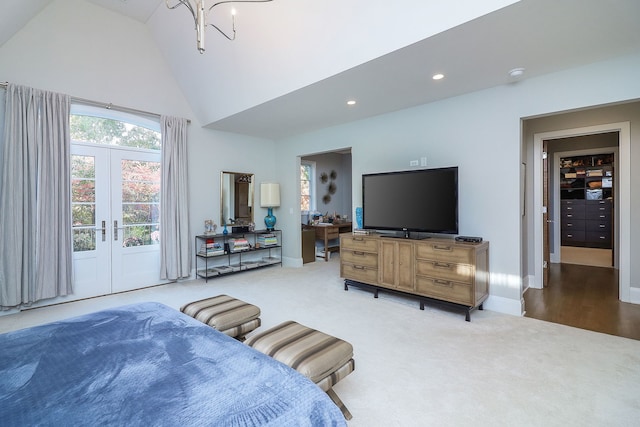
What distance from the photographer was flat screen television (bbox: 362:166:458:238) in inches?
138

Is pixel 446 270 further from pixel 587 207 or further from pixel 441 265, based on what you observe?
pixel 587 207

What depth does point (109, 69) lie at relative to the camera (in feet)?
13.6

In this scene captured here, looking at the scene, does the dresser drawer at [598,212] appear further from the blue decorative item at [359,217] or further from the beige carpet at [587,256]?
the blue decorative item at [359,217]

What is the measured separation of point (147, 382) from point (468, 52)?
129 inches

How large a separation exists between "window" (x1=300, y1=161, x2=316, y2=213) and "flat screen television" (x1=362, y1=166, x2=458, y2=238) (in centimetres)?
363

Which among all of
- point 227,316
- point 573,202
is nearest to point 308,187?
point 227,316

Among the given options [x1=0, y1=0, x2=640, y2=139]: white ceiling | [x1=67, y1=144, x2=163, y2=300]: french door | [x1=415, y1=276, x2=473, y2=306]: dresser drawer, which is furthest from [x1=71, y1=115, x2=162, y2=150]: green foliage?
[x1=415, y1=276, x2=473, y2=306]: dresser drawer

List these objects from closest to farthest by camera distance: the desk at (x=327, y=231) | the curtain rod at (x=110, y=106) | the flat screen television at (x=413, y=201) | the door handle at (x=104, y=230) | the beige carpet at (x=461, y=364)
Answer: the beige carpet at (x=461, y=364) < the flat screen television at (x=413, y=201) < the curtain rod at (x=110, y=106) < the door handle at (x=104, y=230) < the desk at (x=327, y=231)

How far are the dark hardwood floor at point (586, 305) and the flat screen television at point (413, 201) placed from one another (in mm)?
1419

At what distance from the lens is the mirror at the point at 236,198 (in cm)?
555

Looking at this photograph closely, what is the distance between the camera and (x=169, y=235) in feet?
15.4

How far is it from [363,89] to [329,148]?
1.86 meters

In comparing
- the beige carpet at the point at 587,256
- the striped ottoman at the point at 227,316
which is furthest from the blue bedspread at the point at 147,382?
the beige carpet at the point at 587,256

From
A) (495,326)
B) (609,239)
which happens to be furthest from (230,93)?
(609,239)
